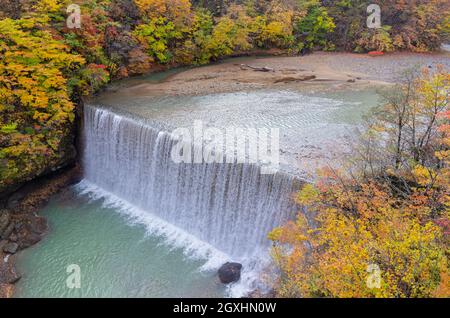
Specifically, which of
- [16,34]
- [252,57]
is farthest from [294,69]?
[16,34]

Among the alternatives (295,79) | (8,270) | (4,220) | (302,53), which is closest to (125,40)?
(295,79)

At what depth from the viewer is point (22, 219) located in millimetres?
14656

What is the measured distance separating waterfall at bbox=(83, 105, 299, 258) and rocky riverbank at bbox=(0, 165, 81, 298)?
5.64ft

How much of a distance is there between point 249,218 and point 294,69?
16114mm

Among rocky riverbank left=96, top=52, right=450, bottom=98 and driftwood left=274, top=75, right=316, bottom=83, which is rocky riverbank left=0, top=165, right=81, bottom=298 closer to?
rocky riverbank left=96, top=52, right=450, bottom=98

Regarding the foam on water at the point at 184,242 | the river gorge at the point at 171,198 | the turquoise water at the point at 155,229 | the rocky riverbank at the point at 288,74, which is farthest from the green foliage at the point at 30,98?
the rocky riverbank at the point at 288,74

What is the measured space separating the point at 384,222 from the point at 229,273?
5325 mm

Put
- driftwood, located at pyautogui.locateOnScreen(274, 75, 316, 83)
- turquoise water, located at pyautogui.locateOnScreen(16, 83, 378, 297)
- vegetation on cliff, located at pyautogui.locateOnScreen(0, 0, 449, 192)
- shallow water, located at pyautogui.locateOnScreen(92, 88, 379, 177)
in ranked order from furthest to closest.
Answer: driftwood, located at pyautogui.locateOnScreen(274, 75, 316, 83), vegetation on cliff, located at pyautogui.locateOnScreen(0, 0, 449, 192), shallow water, located at pyautogui.locateOnScreen(92, 88, 379, 177), turquoise water, located at pyautogui.locateOnScreen(16, 83, 378, 297)

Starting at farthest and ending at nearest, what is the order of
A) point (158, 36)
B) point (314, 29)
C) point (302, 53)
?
point (314, 29)
point (302, 53)
point (158, 36)

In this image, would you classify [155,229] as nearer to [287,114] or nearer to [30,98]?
[30,98]

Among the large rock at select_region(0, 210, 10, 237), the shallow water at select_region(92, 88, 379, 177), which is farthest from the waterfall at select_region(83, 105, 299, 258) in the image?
the large rock at select_region(0, 210, 10, 237)

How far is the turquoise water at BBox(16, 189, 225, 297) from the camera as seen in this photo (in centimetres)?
1170

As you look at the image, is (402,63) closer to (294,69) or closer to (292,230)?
(294,69)

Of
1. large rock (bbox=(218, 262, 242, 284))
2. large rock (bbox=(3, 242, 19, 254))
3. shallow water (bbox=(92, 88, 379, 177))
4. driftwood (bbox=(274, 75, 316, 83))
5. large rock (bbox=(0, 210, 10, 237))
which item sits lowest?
large rock (bbox=(3, 242, 19, 254))
